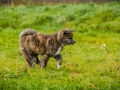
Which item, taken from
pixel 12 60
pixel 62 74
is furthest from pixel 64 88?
pixel 12 60

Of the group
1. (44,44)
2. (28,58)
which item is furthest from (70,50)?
(44,44)

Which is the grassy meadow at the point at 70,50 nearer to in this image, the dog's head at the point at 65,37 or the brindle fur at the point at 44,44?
the brindle fur at the point at 44,44

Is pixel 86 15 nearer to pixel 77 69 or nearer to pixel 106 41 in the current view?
pixel 106 41

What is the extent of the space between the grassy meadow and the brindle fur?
37 cm

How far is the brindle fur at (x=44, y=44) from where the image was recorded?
45.2ft

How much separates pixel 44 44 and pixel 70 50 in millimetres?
5624

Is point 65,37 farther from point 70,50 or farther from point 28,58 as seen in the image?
point 70,50

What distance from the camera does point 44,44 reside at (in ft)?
45.7

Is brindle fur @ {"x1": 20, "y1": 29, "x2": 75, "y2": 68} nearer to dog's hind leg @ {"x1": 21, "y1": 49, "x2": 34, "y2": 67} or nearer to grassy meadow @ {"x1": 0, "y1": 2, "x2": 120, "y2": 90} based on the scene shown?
dog's hind leg @ {"x1": 21, "y1": 49, "x2": 34, "y2": 67}

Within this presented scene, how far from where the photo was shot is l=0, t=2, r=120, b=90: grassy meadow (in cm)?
1086

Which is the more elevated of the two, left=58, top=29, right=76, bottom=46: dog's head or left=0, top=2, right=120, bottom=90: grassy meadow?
left=58, top=29, right=76, bottom=46: dog's head

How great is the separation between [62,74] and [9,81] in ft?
7.57

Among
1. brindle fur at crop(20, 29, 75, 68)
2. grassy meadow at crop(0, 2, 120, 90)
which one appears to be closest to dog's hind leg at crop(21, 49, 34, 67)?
brindle fur at crop(20, 29, 75, 68)

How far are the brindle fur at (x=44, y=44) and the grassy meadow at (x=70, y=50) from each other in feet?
1.21
